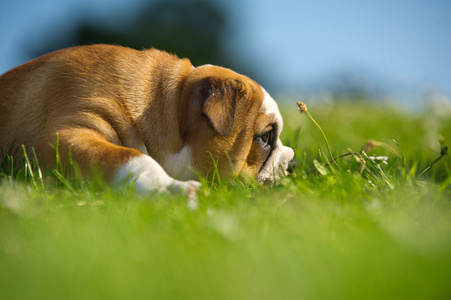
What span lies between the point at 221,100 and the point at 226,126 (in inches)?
8.2

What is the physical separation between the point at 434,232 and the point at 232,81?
5.87 feet

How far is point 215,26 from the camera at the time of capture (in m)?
19.1

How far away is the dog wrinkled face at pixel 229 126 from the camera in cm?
308

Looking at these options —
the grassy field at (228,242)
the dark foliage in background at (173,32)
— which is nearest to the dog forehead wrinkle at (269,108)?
the grassy field at (228,242)

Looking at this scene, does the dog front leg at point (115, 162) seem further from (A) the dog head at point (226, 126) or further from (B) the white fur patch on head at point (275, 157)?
(B) the white fur patch on head at point (275, 157)

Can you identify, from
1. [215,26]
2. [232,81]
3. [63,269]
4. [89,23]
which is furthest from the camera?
[215,26]

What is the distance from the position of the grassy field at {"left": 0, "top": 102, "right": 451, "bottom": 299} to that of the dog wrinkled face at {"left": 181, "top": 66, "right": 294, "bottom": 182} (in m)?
0.46

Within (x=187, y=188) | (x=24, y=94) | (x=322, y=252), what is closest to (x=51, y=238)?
(x=187, y=188)

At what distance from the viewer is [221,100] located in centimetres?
309

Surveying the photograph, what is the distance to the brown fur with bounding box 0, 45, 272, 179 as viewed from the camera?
121 inches

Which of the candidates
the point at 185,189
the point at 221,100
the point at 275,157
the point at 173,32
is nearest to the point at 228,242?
the point at 185,189

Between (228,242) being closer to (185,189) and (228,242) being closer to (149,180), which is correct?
(185,189)

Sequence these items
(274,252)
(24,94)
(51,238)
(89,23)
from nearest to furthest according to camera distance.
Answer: (274,252) → (51,238) → (24,94) → (89,23)

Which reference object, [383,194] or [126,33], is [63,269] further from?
[126,33]
